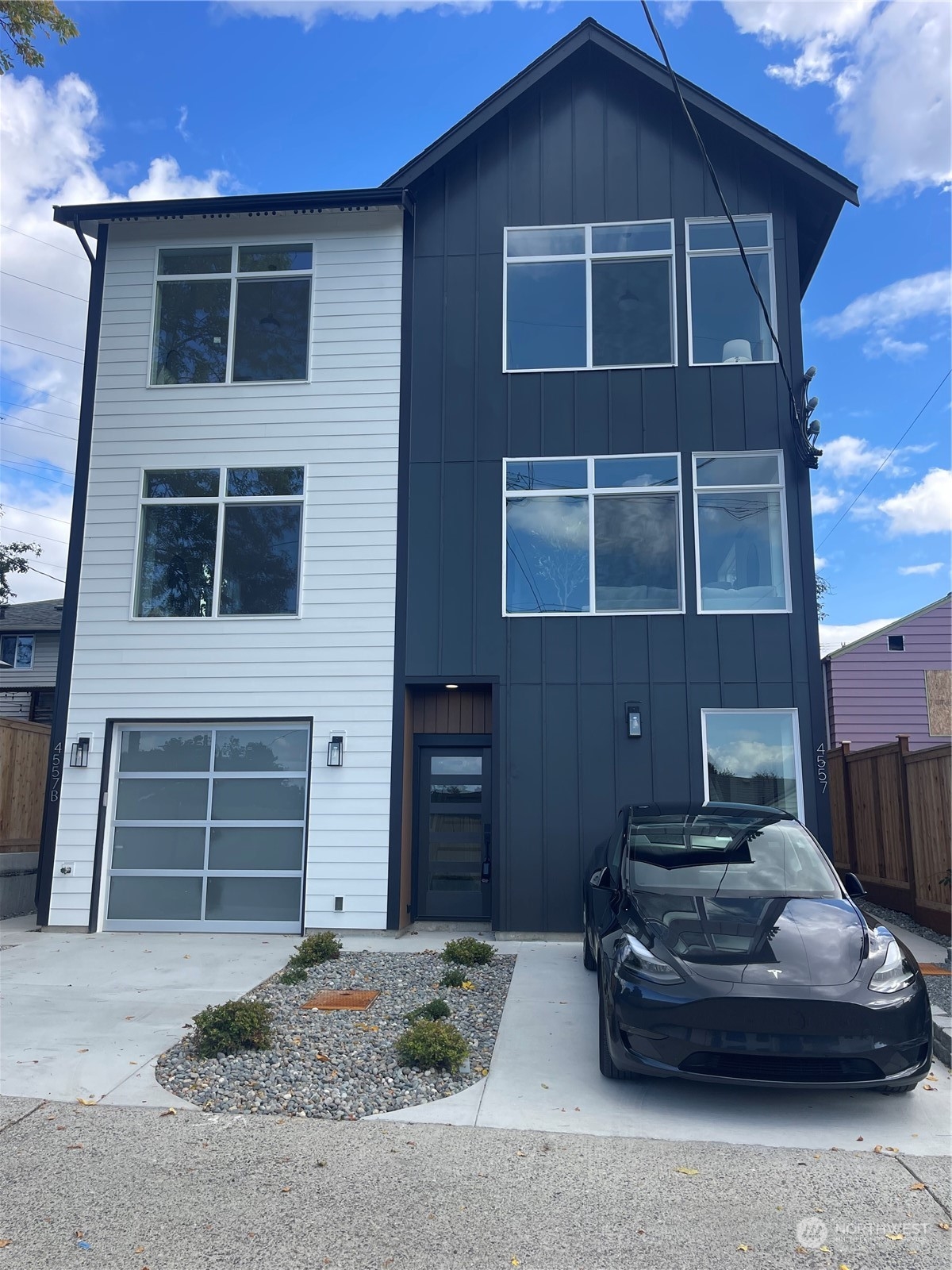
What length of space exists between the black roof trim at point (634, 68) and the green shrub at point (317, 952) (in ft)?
27.1

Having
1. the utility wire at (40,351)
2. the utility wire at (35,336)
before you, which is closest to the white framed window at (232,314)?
the utility wire at (35,336)

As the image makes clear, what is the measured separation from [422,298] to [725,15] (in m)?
4.06

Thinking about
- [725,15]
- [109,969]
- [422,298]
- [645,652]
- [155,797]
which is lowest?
[109,969]

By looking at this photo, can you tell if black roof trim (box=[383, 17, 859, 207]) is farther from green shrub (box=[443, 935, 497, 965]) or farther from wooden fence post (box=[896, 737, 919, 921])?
green shrub (box=[443, 935, 497, 965])

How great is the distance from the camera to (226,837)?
9.62 meters

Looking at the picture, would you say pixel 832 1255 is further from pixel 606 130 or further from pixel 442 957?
pixel 606 130

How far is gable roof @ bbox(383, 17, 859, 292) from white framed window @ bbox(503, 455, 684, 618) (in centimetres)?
342

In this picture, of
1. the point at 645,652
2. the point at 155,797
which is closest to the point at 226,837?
the point at 155,797

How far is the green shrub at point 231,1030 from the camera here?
5277mm

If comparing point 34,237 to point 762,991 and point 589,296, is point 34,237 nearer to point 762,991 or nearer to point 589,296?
point 589,296

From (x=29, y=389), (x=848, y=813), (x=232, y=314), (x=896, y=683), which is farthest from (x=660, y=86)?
(x=29, y=389)

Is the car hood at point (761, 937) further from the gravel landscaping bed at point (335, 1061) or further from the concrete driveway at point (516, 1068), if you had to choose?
the gravel landscaping bed at point (335, 1061)

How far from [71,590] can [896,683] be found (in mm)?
14419

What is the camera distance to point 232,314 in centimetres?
1062
